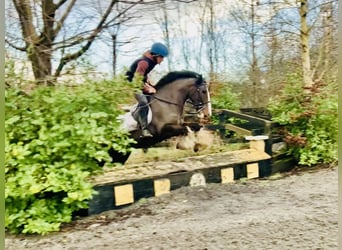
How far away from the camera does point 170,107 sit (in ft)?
7.69

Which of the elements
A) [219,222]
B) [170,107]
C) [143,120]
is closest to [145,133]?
[143,120]

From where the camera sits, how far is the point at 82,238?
6.65 feet

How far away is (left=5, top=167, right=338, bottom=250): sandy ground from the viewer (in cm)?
200

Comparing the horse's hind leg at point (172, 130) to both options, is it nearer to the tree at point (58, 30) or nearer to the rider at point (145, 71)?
the rider at point (145, 71)

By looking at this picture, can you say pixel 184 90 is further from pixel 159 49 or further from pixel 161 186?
pixel 161 186

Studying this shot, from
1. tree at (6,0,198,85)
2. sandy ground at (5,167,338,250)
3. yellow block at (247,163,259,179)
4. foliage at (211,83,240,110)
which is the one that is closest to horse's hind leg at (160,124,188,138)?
foliage at (211,83,240,110)

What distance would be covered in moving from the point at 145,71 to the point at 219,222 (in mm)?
948

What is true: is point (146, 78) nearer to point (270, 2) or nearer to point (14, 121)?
point (14, 121)

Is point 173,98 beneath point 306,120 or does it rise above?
above

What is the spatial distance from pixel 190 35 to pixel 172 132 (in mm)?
580

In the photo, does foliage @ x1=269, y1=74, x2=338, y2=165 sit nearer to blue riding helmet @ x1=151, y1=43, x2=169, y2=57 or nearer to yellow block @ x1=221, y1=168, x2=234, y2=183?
yellow block @ x1=221, y1=168, x2=234, y2=183

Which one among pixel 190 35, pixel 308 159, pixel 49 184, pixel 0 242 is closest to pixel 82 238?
pixel 49 184

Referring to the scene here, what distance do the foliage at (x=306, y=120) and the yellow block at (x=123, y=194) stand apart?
108 centimetres

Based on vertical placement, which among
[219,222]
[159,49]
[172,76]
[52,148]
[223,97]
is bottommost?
[219,222]
